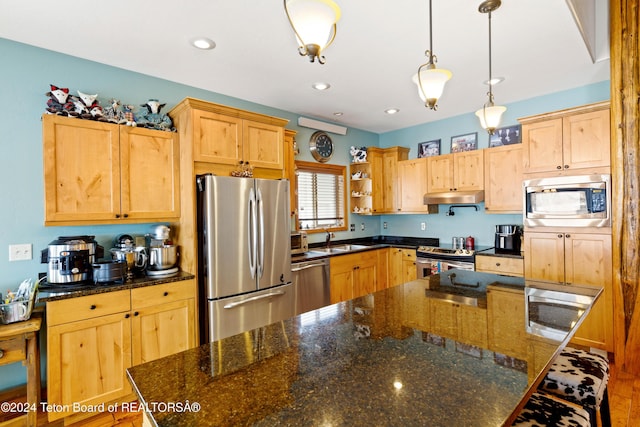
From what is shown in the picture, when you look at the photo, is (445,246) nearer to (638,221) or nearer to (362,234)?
(362,234)

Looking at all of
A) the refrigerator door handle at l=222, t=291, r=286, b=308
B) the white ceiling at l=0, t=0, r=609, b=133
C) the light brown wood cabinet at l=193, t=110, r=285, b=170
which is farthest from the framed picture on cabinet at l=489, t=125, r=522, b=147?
the refrigerator door handle at l=222, t=291, r=286, b=308

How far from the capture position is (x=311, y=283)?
3510mm

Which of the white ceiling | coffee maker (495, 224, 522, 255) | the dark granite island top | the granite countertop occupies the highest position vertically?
A: the white ceiling

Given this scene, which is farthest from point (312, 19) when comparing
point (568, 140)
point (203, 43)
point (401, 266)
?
point (401, 266)

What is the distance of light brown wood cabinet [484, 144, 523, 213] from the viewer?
3627mm

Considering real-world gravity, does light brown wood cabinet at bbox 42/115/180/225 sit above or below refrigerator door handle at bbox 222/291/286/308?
above

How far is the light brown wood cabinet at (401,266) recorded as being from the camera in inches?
174

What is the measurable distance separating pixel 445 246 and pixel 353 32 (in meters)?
3.29

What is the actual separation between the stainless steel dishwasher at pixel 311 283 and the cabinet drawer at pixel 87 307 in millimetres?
1545

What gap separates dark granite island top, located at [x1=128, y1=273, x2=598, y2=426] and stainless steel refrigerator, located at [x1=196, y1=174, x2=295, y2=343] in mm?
1477

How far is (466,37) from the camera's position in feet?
7.67

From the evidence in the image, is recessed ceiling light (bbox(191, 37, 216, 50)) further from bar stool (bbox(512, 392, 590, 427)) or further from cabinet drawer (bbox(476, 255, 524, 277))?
cabinet drawer (bbox(476, 255, 524, 277))

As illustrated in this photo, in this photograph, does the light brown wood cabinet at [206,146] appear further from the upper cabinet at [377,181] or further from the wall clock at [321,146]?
the upper cabinet at [377,181]

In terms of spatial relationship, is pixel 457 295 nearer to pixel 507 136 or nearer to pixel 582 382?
pixel 582 382
